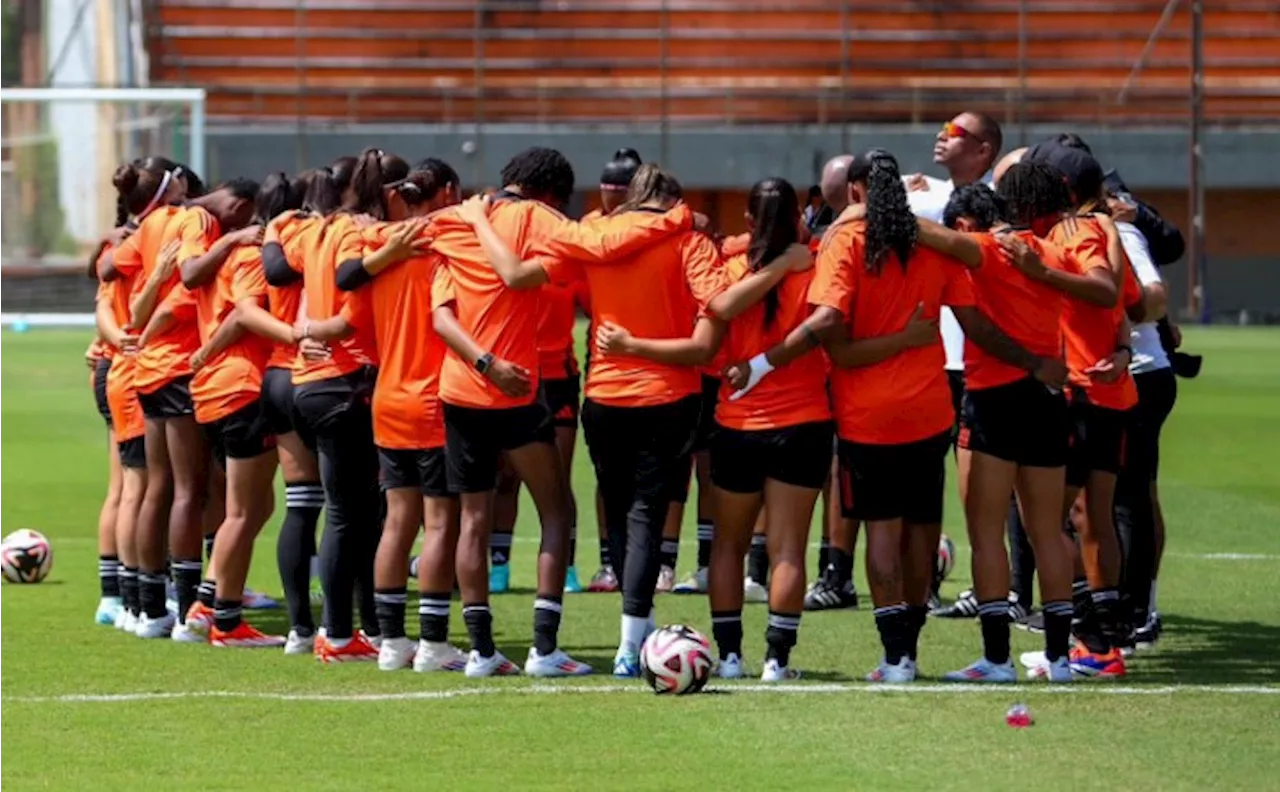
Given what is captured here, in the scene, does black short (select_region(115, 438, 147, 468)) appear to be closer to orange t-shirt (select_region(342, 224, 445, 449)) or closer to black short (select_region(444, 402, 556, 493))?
orange t-shirt (select_region(342, 224, 445, 449))

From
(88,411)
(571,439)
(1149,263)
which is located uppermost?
(1149,263)

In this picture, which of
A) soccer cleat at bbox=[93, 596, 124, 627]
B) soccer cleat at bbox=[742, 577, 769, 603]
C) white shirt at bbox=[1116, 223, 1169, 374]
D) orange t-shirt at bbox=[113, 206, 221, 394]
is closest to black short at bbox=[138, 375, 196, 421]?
orange t-shirt at bbox=[113, 206, 221, 394]

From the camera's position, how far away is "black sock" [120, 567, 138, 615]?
35.7 ft

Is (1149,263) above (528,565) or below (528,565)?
above

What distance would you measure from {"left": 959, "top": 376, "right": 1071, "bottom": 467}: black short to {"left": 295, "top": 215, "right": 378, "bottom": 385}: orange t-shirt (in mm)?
2469

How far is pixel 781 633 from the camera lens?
895 centimetres

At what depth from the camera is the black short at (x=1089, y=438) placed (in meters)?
9.49

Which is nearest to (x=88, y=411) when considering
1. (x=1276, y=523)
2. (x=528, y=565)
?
(x=528, y=565)

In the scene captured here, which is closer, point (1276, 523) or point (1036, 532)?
point (1036, 532)

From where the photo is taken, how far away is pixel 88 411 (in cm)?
2389

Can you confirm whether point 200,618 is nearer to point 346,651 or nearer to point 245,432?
point 245,432

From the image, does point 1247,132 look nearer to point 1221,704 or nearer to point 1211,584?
point 1211,584

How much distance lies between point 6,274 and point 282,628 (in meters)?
25.1

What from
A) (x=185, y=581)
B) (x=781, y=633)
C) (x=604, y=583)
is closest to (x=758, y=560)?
(x=604, y=583)
